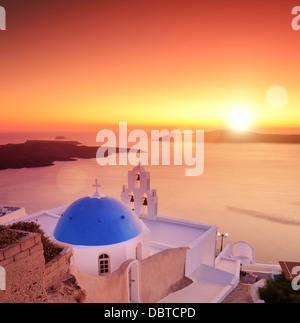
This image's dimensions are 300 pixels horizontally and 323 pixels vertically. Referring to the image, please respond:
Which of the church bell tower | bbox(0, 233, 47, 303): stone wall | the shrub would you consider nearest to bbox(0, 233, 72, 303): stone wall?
bbox(0, 233, 47, 303): stone wall

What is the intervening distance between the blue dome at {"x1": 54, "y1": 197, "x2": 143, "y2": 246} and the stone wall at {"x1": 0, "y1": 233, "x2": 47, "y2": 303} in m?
5.12

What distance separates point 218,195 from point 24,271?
200 ft

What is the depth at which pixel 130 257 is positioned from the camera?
1054 centimetres

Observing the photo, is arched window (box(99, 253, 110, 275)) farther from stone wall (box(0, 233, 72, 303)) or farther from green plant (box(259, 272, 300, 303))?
green plant (box(259, 272, 300, 303))

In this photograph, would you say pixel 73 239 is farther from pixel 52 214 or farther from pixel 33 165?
pixel 33 165

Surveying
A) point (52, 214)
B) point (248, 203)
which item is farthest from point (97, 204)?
point (248, 203)

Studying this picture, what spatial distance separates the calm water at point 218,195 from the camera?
39.3 metres

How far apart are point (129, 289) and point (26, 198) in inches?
1913

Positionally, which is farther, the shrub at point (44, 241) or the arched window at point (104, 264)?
the arched window at point (104, 264)

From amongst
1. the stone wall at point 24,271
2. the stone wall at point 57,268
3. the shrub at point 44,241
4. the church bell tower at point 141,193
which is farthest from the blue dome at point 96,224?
the stone wall at point 24,271

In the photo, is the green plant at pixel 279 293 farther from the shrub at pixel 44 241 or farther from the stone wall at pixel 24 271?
the stone wall at pixel 24 271

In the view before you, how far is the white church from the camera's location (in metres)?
9.77

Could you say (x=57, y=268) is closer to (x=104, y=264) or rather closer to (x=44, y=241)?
(x=44, y=241)

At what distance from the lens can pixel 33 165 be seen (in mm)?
77375
